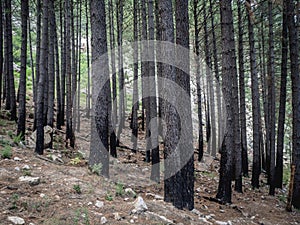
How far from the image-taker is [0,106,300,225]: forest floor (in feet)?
13.1

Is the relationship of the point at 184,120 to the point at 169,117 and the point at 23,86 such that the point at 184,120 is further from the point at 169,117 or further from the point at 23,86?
the point at 23,86

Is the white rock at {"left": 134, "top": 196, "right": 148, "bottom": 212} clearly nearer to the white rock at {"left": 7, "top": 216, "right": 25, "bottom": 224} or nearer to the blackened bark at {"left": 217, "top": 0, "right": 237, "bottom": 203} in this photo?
the white rock at {"left": 7, "top": 216, "right": 25, "bottom": 224}

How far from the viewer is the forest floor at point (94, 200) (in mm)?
3992

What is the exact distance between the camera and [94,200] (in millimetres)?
4582

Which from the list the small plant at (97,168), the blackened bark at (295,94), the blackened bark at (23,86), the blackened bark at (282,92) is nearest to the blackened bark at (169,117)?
the small plant at (97,168)

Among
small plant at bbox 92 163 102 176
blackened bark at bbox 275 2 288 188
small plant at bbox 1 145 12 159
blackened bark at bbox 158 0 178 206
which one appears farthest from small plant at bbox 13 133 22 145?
blackened bark at bbox 275 2 288 188

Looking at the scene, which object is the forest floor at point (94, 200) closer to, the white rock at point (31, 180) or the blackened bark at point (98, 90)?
the white rock at point (31, 180)

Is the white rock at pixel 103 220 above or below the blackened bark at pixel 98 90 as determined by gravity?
below

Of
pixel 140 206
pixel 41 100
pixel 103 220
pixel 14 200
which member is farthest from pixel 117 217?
pixel 41 100

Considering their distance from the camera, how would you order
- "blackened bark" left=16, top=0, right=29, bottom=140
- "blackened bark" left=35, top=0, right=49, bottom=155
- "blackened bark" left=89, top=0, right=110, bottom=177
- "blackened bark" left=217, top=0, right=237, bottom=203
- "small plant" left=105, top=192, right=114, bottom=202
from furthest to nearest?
"blackened bark" left=16, top=0, right=29, bottom=140 → "blackened bark" left=35, top=0, right=49, bottom=155 → "blackened bark" left=217, top=0, right=237, bottom=203 → "blackened bark" left=89, top=0, right=110, bottom=177 → "small plant" left=105, top=192, right=114, bottom=202

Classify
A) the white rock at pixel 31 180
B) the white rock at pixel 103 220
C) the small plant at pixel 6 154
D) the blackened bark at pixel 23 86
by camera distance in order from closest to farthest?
the white rock at pixel 103 220 → the white rock at pixel 31 180 → the small plant at pixel 6 154 → the blackened bark at pixel 23 86

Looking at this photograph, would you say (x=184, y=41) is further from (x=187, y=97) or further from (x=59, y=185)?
(x=59, y=185)

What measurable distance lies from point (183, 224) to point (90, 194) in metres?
1.49

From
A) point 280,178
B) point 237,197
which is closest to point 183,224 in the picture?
point 237,197
